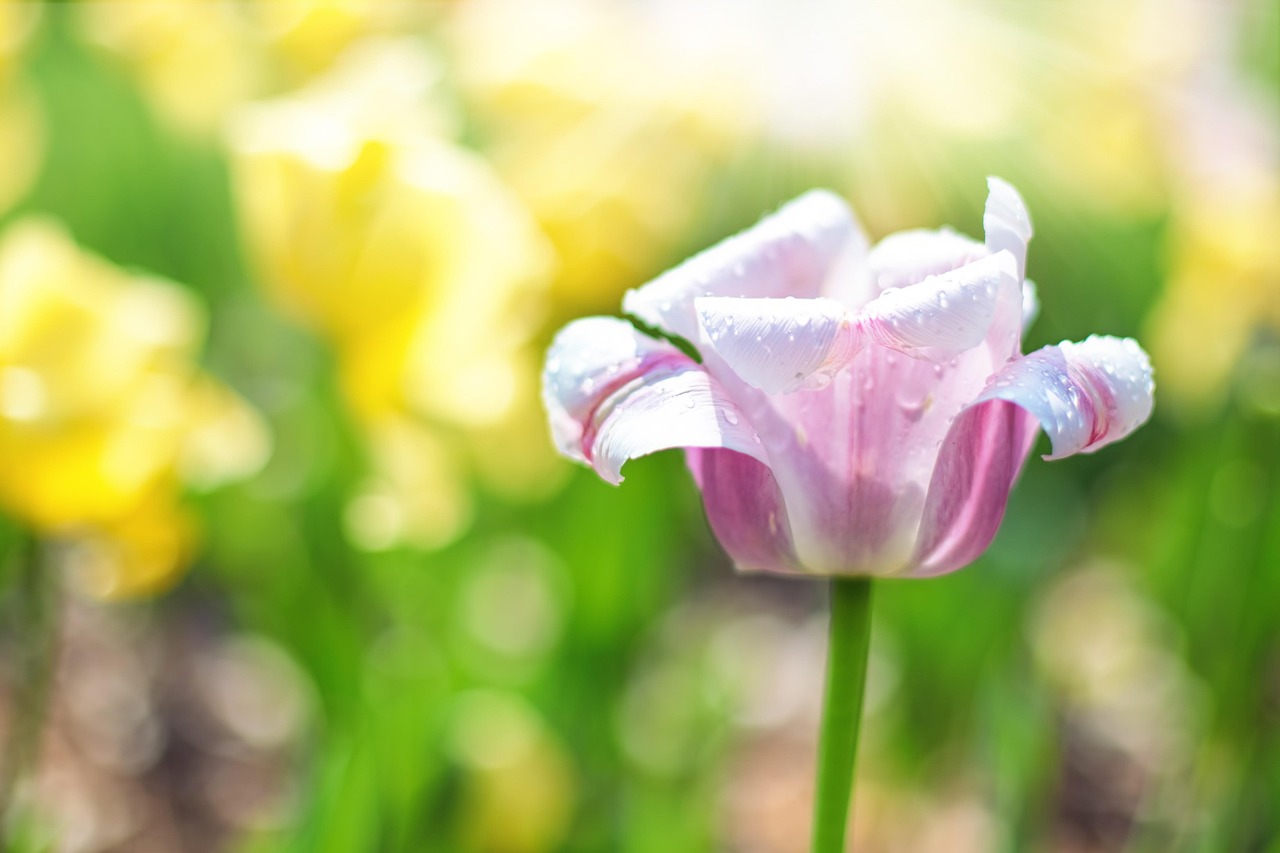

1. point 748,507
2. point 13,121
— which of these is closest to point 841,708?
point 748,507

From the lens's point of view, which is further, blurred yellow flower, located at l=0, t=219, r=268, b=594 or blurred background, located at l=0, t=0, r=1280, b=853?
blurred background, located at l=0, t=0, r=1280, b=853

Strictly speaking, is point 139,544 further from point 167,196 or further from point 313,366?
point 167,196

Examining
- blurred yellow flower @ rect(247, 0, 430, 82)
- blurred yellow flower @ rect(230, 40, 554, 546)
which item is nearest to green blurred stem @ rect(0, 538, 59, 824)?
blurred yellow flower @ rect(230, 40, 554, 546)

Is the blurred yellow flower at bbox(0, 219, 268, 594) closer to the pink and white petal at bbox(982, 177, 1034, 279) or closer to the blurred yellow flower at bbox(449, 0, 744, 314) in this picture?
the blurred yellow flower at bbox(449, 0, 744, 314)

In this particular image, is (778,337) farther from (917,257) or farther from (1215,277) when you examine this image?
(1215,277)

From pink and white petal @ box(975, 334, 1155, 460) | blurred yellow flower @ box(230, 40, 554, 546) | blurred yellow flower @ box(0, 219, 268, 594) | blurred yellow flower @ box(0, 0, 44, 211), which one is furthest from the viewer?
blurred yellow flower @ box(0, 0, 44, 211)

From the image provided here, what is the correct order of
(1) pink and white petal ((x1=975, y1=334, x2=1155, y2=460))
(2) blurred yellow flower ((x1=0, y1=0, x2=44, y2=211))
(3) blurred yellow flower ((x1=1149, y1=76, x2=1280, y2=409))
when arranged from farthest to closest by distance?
(3) blurred yellow flower ((x1=1149, y1=76, x2=1280, y2=409))
(2) blurred yellow flower ((x1=0, y1=0, x2=44, y2=211))
(1) pink and white petal ((x1=975, y1=334, x2=1155, y2=460))

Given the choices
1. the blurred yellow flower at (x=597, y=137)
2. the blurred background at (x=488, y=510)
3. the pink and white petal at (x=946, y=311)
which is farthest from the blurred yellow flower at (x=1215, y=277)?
→ the pink and white petal at (x=946, y=311)
